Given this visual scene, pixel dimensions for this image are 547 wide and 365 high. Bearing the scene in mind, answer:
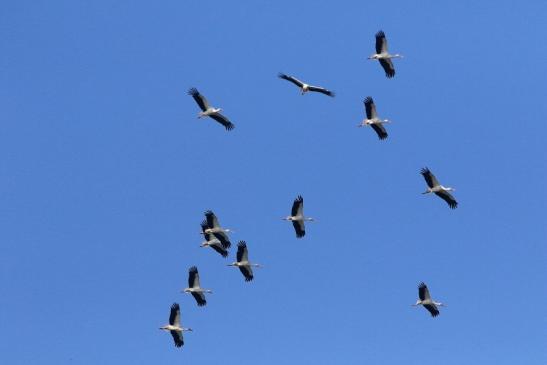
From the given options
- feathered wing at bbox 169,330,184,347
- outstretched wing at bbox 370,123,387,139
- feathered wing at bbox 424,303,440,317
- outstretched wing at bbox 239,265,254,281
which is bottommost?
feathered wing at bbox 169,330,184,347

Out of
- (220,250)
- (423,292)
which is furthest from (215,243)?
(423,292)

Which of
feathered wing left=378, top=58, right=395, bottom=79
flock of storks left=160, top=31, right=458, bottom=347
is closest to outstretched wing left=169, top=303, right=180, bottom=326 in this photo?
flock of storks left=160, top=31, right=458, bottom=347

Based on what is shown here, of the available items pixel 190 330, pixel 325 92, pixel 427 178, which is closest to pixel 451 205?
pixel 427 178

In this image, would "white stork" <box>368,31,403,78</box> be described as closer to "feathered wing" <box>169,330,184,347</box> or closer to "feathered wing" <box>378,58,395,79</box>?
"feathered wing" <box>378,58,395,79</box>

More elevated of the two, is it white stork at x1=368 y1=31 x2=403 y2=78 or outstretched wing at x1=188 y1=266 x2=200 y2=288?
white stork at x1=368 y1=31 x2=403 y2=78

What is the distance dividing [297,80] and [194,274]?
38.9 feet

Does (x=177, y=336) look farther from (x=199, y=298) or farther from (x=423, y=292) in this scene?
(x=423, y=292)

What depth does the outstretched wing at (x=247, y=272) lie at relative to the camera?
9662 centimetres

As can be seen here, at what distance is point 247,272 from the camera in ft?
318

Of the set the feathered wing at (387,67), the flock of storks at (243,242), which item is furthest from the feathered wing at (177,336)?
the feathered wing at (387,67)

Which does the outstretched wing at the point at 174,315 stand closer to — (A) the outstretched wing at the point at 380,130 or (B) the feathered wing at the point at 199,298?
(B) the feathered wing at the point at 199,298

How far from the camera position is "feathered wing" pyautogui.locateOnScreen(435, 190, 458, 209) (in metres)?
92.8

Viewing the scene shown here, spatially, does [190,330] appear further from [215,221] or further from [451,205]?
[451,205]

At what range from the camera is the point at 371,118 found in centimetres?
9294
